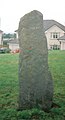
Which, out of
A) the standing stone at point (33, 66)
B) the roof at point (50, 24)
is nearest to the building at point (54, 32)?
the roof at point (50, 24)

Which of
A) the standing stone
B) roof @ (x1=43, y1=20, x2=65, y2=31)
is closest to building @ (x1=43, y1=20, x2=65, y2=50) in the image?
roof @ (x1=43, y1=20, x2=65, y2=31)

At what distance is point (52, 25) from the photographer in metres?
57.2

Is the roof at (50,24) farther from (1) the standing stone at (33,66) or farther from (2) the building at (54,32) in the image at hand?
(1) the standing stone at (33,66)

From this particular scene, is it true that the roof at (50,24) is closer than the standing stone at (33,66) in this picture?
No

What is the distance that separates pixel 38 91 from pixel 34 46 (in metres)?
1.09

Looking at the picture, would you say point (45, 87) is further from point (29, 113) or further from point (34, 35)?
point (34, 35)

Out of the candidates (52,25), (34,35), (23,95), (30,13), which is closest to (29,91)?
(23,95)

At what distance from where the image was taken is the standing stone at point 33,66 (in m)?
7.60

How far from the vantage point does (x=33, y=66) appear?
7.59 metres

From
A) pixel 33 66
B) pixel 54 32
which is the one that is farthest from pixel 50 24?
pixel 33 66

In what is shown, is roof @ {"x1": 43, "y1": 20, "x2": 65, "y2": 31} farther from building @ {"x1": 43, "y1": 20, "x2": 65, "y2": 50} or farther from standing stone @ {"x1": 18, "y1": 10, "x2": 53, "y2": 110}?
standing stone @ {"x1": 18, "y1": 10, "x2": 53, "y2": 110}

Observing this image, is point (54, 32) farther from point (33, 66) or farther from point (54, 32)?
point (33, 66)

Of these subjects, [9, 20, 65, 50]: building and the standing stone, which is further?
[9, 20, 65, 50]: building

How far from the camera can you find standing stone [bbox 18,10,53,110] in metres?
7.60
